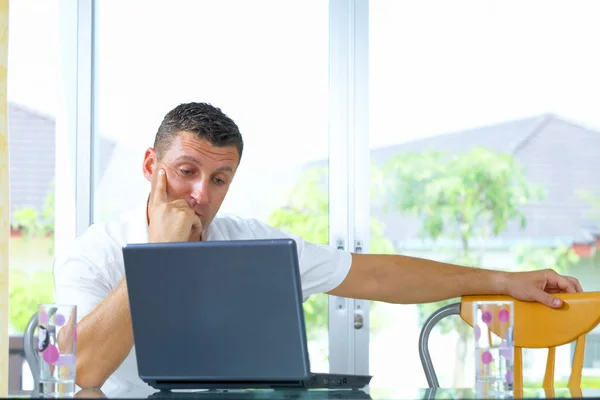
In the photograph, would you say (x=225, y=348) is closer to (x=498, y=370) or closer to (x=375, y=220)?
(x=498, y=370)

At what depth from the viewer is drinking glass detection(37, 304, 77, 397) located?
1.41 metres

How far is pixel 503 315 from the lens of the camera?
144 centimetres

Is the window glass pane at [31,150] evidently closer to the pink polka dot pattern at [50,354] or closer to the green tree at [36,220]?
the green tree at [36,220]

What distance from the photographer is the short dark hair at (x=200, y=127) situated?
2045mm

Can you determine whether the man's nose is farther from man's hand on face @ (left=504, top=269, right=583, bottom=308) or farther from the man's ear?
man's hand on face @ (left=504, top=269, right=583, bottom=308)

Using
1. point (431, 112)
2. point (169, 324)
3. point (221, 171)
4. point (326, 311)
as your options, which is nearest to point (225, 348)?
point (169, 324)

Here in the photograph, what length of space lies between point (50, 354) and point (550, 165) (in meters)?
2.22

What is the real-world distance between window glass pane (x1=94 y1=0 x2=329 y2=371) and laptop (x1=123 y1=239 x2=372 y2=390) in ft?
5.67

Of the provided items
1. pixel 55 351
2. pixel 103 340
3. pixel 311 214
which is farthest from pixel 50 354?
pixel 311 214

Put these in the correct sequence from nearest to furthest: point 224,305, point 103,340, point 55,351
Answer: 1. point 224,305
2. point 55,351
3. point 103,340

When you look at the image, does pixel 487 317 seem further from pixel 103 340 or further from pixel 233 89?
pixel 233 89

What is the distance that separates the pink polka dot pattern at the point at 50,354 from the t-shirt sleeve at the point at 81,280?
0.35 m

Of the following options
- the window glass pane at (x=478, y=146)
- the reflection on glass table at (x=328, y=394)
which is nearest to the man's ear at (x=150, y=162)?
the reflection on glass table at (x=328, y=394)

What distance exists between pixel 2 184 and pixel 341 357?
1.39 meters
